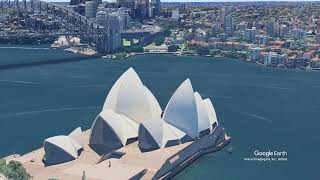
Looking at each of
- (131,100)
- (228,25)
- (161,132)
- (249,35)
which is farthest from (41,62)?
(228,25)

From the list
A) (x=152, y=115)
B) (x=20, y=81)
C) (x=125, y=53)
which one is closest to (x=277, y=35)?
(x=125, y=53)

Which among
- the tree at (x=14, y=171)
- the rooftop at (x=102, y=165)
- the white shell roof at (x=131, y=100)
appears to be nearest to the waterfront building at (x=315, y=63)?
the white shell roof at (x=131, y=100)

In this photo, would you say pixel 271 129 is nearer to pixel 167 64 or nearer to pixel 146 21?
pixel 167 64

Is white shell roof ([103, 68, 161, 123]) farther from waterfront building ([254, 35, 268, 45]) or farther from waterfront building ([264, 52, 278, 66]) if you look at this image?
waterfront building ([254, 35, 268, 45])

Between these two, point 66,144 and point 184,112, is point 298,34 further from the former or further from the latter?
point 66,144

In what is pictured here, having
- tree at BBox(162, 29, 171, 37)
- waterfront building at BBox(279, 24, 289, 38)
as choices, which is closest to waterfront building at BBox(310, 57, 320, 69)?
waterfront building at BBox(279, 24, 289, 38)

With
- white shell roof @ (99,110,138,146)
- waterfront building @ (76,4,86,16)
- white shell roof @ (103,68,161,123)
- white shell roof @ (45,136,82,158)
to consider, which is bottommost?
white shell roof @ (45,136,82,158)
